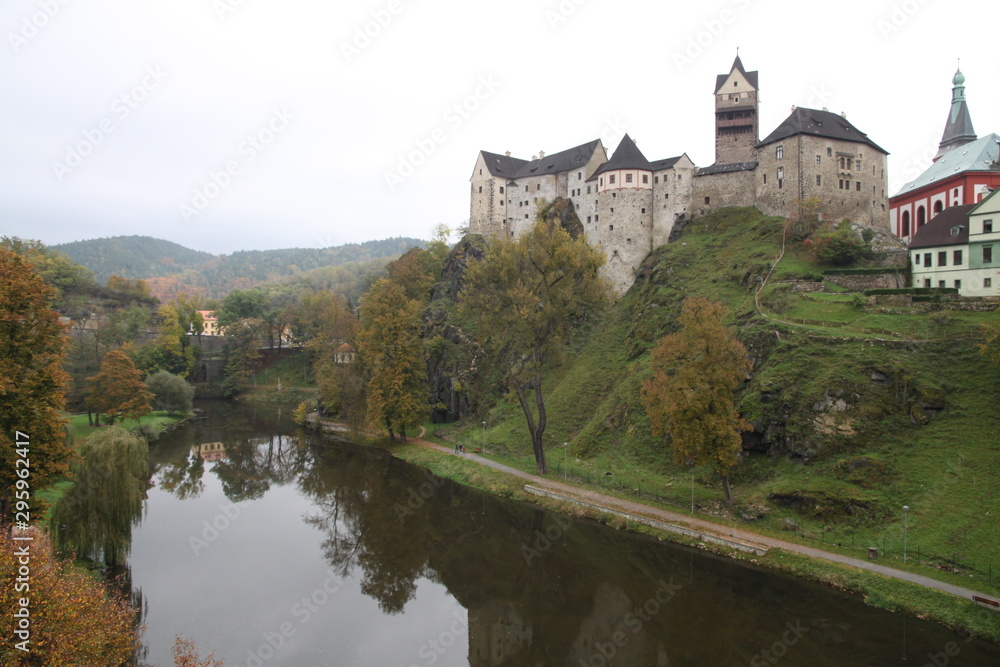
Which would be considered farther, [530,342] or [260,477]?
[260,477]

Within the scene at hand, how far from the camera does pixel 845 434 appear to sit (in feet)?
84.9

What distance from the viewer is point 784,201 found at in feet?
153

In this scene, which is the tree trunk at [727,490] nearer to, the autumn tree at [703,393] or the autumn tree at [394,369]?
the autumn tree at [703,393]

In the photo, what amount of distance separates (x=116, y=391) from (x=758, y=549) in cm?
4868

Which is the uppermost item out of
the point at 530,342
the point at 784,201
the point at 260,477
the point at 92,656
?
the point at 784,201

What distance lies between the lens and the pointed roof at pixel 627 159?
175 ft

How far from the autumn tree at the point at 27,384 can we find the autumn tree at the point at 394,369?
24313 mm

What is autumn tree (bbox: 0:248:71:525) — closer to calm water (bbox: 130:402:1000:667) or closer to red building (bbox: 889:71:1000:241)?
calm water (bbox: 130:402:1000:667)

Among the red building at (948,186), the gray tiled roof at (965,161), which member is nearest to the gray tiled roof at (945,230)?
the red building at (948,186)

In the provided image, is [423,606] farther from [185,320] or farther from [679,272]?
[185,320]

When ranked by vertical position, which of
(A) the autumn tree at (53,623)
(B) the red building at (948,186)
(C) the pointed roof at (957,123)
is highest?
(C) the pointed roof at (957,123)

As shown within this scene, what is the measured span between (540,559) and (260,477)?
920 inches

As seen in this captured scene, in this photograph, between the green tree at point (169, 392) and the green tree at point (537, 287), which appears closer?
the green tree at point (537, 287)

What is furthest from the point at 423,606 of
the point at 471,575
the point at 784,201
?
the point at 784,201
